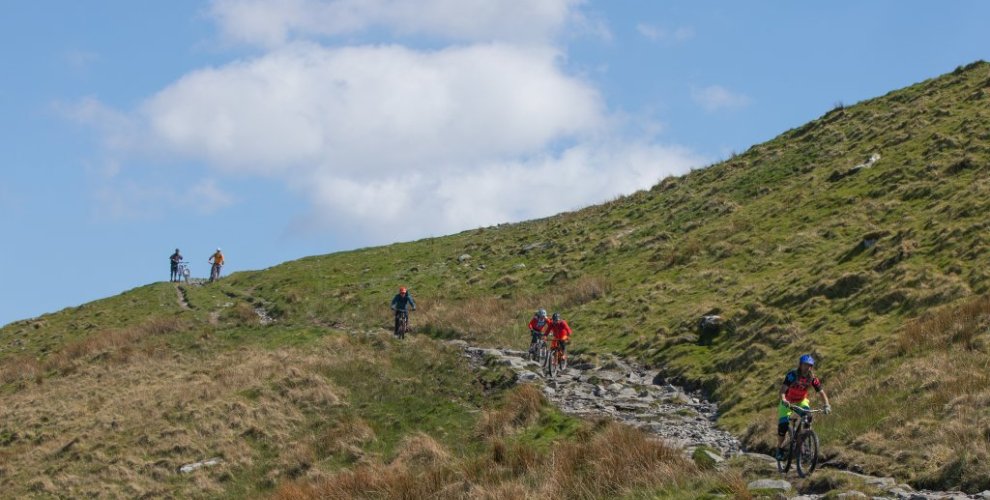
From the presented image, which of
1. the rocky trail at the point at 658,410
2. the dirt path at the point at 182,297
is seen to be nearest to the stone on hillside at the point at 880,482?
the rocky trail at the point at 658,410

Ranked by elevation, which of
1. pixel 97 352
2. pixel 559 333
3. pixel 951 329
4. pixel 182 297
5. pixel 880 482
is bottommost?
pixel 880 482

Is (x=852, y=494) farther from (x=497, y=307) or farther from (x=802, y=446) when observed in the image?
(x=497, y=307)

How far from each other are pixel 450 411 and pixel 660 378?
22.1 feet

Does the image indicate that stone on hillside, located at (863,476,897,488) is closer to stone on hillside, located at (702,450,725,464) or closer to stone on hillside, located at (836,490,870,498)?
stone on hillside, located at (836,490,870,498)

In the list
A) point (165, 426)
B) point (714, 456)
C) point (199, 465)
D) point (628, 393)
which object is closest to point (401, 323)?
point (165, 426)

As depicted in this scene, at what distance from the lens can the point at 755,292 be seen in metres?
36.0

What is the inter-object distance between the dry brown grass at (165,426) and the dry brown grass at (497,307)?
23.0 ft

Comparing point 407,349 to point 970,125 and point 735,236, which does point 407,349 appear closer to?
point 735,236

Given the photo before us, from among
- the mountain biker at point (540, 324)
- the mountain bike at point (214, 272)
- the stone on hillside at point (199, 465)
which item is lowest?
the stone on hillside at point (199, 465)

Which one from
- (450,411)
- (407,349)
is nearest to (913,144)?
(407,349)

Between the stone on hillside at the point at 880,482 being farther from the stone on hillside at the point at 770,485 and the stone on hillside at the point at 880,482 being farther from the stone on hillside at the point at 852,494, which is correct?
the stone on hillside at the point at 770,485

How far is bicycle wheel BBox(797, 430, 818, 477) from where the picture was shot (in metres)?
17.6

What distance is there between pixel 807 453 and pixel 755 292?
18673mm

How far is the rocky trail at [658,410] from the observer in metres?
16.4
